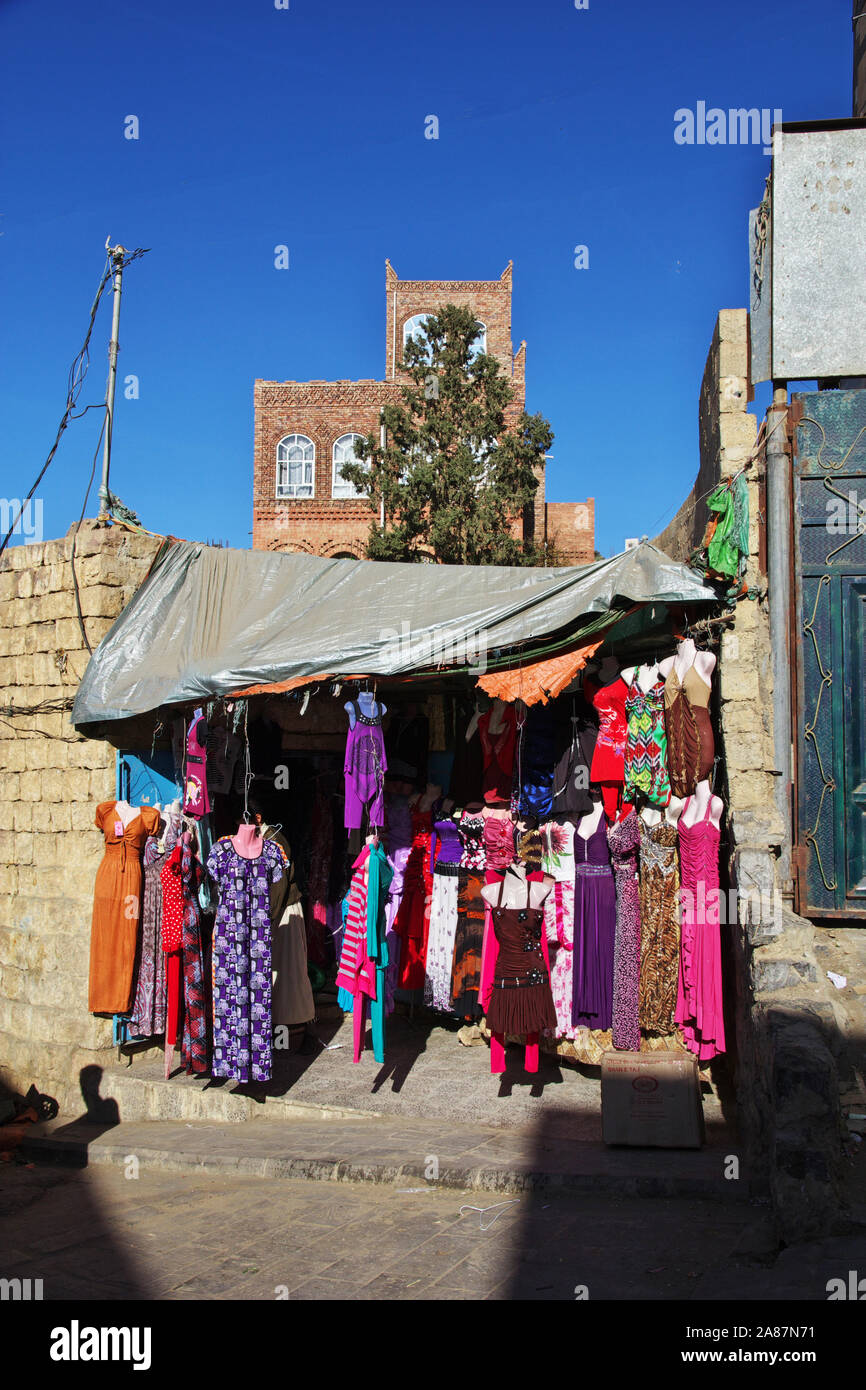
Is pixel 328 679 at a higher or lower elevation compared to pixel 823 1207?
higher

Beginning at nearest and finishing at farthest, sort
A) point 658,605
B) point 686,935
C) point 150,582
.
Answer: point 686,935 → point 658,605 → point 150,582

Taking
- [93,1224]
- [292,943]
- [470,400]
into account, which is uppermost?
[470,400]

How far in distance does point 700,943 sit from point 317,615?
345 centimetres

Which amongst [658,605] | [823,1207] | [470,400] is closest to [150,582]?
[658,605]

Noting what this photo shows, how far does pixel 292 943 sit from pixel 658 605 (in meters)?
3.59

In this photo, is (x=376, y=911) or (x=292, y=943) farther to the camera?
(x=292, y=943)

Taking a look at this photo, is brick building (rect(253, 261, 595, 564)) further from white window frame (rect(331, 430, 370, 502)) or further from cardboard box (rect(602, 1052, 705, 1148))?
cardboard box (rect(602, 1052, 705, 1148))

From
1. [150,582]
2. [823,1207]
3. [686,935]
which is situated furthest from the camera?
[150,582]

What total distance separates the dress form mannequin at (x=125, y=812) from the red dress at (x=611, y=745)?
3525 mm

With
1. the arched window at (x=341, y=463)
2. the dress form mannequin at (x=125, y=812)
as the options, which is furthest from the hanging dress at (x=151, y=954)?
the arched window at (x=341, y=463)

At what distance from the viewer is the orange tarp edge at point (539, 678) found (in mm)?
6410

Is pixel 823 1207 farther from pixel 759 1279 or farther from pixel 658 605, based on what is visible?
pixel 658 605

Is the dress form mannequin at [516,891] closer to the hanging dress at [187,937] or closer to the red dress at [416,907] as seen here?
the red dress at [416,907]
